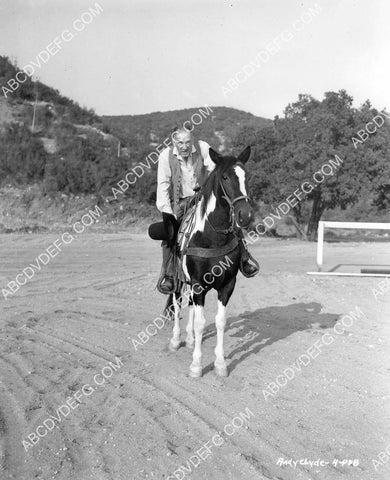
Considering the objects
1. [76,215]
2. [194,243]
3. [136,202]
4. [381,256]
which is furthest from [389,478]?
[136,202]

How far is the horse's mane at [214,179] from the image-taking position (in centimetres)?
596

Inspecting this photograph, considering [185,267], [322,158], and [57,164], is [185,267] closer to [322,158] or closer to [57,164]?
[322,158]

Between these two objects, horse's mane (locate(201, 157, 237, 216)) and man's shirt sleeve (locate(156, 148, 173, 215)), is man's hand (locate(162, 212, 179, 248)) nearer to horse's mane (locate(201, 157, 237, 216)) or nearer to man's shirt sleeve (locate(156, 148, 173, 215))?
man's shirt sleeve (locate(156, 148, 173, 215))

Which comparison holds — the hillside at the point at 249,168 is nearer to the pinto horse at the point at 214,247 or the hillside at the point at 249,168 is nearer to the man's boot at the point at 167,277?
the man's boot at the point at 167,277

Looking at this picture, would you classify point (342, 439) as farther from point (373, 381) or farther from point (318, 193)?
point (318, 193)

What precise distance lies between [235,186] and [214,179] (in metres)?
0.52

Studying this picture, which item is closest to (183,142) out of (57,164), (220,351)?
(220,351)

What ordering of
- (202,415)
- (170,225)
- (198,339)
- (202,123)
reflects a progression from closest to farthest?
(202,415) → (198,339) → (170,225) → (202,123)

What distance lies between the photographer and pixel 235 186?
5.77 meters

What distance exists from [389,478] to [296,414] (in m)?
1.29

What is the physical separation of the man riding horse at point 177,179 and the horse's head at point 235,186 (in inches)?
33.2

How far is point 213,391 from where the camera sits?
5.91 metres

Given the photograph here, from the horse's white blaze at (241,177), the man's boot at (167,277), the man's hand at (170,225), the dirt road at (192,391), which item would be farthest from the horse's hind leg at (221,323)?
the horse's white blaze at (241,177)

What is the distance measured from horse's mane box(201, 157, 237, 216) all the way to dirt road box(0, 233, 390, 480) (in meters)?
2.14
